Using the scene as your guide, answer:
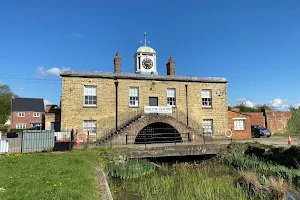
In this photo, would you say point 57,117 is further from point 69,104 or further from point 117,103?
point 117,103

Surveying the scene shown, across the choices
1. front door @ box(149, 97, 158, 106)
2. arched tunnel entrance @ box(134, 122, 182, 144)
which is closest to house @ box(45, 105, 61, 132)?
arched tunnel entrance @ box(134, 122, 182, 144)

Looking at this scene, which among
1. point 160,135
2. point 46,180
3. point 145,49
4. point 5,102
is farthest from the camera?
point 5,102

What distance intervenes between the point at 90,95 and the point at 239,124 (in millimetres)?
15481

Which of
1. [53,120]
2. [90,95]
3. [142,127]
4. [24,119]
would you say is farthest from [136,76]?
[24,119]

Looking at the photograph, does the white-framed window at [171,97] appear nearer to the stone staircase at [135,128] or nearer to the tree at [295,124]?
the stone staircase at [135,128]

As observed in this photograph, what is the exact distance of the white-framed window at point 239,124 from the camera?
2353 cm

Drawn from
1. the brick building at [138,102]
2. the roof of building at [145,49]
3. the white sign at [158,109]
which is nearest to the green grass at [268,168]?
the brick building at [138,102]

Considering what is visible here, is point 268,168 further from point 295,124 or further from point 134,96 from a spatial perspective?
point 134,96

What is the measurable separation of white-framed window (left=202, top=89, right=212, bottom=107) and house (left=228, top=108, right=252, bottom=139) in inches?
100

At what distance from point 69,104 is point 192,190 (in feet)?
44.0

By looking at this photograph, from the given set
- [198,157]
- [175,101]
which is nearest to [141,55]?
[175,101]

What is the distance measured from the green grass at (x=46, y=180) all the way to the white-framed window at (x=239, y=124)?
1777cm

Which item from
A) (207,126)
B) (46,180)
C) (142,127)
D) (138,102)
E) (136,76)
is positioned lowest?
(46,180)

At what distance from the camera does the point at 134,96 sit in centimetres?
2083
